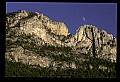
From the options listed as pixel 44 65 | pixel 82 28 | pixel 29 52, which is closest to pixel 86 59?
pixel 44 65

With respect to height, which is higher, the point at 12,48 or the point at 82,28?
the point at 82,28

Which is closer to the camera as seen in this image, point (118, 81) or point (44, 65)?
point (118, 81)

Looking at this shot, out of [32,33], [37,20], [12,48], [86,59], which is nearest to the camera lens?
[86,59]

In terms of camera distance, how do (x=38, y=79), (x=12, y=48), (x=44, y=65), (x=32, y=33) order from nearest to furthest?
1. (x=38, y=79)
2. (x=44, y=65)
3. (x=12, y=48)
4. (x=32, y=33)

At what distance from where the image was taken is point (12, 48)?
53.3ft

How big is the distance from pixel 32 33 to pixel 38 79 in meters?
20.3

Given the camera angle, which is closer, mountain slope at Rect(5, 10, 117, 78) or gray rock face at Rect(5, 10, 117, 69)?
mountain slope at Rect(5, 10, 117, 78)

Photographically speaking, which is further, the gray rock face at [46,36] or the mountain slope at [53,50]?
the gray rock face at [46,36]

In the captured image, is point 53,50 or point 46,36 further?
point 46,36

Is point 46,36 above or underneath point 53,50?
above
